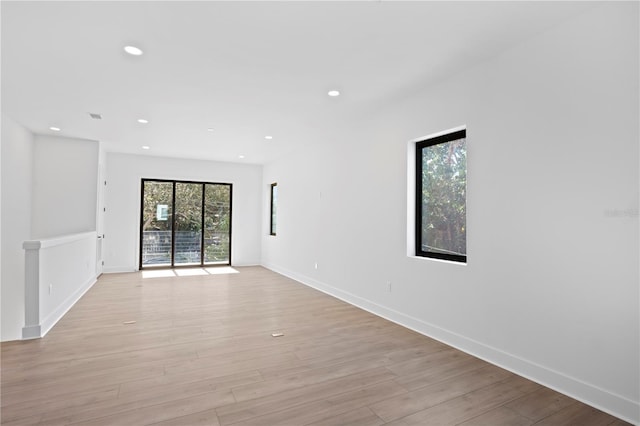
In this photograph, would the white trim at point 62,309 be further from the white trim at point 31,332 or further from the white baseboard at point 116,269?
the white baseboard at point 116,269

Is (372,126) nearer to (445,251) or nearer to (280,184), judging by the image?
(445,251)

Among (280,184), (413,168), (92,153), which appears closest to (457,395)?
(413,168)

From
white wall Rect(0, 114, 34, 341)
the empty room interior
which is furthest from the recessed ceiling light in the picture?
white wall Rect(0, 114, 34, 341)

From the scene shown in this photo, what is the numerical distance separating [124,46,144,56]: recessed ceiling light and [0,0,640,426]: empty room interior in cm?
2

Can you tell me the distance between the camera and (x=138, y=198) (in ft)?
25.0

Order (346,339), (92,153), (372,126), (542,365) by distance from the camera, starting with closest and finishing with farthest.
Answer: (542,365), (346,339), (372,126), (92,153)

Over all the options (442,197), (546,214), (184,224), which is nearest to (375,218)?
(442,197)

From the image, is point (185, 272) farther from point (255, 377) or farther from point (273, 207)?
point (255, 377)

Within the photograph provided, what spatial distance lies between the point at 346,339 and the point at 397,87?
270cm

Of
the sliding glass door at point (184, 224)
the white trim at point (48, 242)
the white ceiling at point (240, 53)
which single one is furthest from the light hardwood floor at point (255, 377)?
the sliding glass door at point (184, 224)

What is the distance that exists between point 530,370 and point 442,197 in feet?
5.74

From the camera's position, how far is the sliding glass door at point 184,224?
25.9 ft

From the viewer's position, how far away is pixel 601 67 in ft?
7.44

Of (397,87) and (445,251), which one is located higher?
(397,87)
